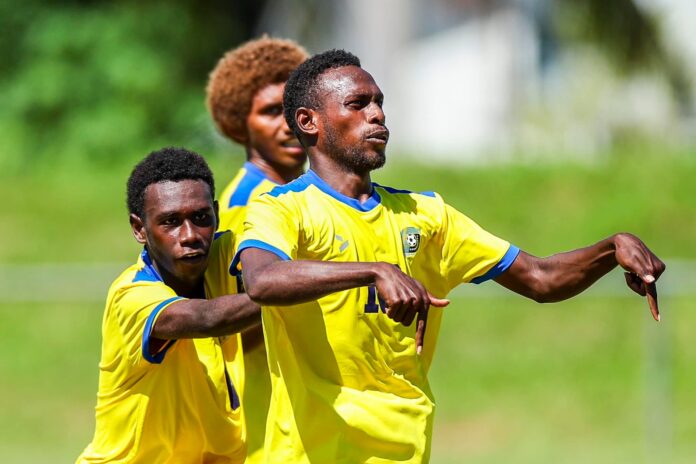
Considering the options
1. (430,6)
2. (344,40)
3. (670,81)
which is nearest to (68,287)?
(344,40)

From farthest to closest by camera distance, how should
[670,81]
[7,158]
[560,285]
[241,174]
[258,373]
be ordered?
[7,158] < [670,81] < [241,174] < [258,373] < [560,285]

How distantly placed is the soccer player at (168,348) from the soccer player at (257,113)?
0.93 m

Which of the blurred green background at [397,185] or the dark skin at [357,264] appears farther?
the blurred green background at [397,185]

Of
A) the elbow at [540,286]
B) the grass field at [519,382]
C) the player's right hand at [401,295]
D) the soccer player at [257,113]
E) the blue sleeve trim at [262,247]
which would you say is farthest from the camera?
the grass field at [519,382]

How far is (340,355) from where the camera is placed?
14.5 ft

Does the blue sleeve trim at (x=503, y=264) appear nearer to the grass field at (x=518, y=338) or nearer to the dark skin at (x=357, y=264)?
the dark skin at (x=357, y=264)

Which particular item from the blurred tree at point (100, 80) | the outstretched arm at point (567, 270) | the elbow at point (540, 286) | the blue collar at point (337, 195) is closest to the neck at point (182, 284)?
the blue collar at point (337, 195)

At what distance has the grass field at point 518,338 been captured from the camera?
12516 millimetres

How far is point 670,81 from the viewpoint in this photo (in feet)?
61.1

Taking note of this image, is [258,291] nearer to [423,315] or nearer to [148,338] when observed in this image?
[423,315]

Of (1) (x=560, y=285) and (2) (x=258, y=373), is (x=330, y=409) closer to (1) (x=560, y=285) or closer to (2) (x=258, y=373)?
(1) (x=560, y=285)

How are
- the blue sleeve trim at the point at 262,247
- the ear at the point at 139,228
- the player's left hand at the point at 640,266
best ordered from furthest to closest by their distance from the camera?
1. the ear at the point at 139,228
2. the player's left hand at the point at 640,266
3. the blue sleeve trim at the point at 262,247

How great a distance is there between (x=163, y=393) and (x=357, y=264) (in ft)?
4.30

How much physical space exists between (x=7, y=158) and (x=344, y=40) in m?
5.63
